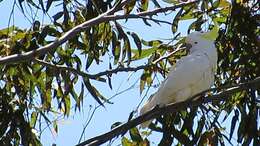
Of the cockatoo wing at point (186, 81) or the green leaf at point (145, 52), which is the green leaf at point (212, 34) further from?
the green leaf at point (145, 52)

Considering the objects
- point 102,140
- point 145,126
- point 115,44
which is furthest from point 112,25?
point 102,140

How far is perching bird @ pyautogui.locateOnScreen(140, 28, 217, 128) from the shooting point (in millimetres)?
2191

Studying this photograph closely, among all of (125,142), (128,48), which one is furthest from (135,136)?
(128,48)

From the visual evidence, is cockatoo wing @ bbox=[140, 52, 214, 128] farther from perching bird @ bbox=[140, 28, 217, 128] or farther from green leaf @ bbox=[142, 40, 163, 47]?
green leaf @ bbox=[142, 40, 163, 47]

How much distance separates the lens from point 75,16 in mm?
2193

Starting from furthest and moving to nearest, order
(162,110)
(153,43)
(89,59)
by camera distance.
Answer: (153,43), (89,59), (162,110)

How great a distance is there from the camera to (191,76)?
2240 millimetres

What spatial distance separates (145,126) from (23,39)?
0.45 meters

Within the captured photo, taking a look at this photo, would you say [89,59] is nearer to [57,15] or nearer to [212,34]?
[57,15]

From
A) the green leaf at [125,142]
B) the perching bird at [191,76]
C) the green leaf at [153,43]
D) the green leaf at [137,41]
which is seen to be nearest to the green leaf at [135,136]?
the green leaf at [125,142]

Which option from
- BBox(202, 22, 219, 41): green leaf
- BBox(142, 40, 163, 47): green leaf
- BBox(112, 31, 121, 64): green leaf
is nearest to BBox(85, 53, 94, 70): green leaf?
BBox(112, 31, 121, 64): green leaf

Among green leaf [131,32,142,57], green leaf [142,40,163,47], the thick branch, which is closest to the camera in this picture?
the thick branch

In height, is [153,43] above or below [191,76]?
above

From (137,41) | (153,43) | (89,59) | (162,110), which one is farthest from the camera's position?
(153,43)
